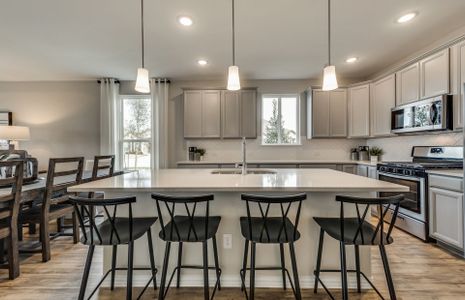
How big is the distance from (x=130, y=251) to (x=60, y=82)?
5.30 meters

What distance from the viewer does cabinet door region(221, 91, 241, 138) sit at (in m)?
4.81

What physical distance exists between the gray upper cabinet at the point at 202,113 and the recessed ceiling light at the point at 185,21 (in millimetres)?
1953

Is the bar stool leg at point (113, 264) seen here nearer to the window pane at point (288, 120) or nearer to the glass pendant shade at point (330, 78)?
the glass pendant shade at point (330, 78)

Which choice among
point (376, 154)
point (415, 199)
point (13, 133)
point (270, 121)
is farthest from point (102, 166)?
point (376, 154)

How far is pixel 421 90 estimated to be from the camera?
3.30m

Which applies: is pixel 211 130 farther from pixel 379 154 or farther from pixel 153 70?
pixel 379 154

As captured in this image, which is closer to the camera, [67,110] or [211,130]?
[211,130]

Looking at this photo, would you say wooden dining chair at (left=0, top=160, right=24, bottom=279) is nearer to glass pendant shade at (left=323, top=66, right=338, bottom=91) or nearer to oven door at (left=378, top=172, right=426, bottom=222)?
glass pendant shade at (left=323, top=66, right=338, bottom=91)

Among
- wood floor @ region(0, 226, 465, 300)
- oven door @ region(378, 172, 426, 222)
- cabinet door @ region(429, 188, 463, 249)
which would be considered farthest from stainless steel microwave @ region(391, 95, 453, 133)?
wood floor @ region(0, 226, 465, 300)

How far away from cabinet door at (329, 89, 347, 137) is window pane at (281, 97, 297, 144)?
2.50 ft

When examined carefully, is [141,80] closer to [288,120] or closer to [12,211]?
[12,211]

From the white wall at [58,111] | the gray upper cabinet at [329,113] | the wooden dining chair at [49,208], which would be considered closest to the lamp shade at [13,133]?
the white wall at [58,111]

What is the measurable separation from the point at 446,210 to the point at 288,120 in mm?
3133

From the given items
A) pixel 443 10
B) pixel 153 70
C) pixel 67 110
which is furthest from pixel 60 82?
pixel 443 10
